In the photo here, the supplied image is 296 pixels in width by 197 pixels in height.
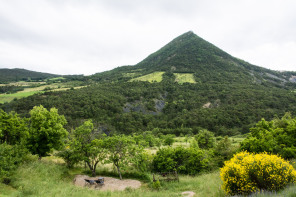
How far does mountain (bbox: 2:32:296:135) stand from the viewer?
87750 millimetres

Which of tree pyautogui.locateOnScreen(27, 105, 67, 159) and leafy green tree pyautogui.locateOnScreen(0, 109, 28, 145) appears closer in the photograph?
tree pyautogui.locateOnScreen(27, 105, 67, 159)

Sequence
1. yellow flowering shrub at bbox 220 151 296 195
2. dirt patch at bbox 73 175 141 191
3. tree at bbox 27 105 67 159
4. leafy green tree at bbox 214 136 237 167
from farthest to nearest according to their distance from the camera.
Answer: leafy green tree at bbox 214 136 237 167, tree at bbox 27 105 67 159, dirt patch at bbox 73 175 141 191, yellow flowering shrub at bbox 220 151 296 195

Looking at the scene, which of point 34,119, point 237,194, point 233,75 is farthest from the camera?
point 233,75

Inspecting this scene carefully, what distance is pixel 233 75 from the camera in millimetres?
147125

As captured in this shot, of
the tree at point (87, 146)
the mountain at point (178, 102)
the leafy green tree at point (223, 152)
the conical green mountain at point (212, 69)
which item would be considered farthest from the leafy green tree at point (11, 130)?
the conical green mountain at point (212, 69)

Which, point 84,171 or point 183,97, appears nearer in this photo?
point 84,171

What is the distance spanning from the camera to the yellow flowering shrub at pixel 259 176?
8391 mm

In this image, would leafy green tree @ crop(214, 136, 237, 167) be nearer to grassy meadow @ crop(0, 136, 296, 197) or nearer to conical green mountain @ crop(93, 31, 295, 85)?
grassy meadow @ crop(0, 136, 296, 197)

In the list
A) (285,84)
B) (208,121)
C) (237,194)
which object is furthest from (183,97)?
(237,194)

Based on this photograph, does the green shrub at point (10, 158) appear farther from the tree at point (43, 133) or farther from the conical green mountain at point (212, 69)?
the conical green mountain at point (212, 69)

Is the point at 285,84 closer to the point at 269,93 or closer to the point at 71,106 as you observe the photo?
the point at 269,93

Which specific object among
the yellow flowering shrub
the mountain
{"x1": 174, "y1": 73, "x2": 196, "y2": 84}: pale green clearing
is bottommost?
the mountain

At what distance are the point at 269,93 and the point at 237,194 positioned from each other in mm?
127353

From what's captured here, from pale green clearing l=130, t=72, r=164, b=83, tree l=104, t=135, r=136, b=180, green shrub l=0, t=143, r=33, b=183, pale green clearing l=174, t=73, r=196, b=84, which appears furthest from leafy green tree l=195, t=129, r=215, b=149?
pale green clearing l=174, t=73, r=196, b=84
